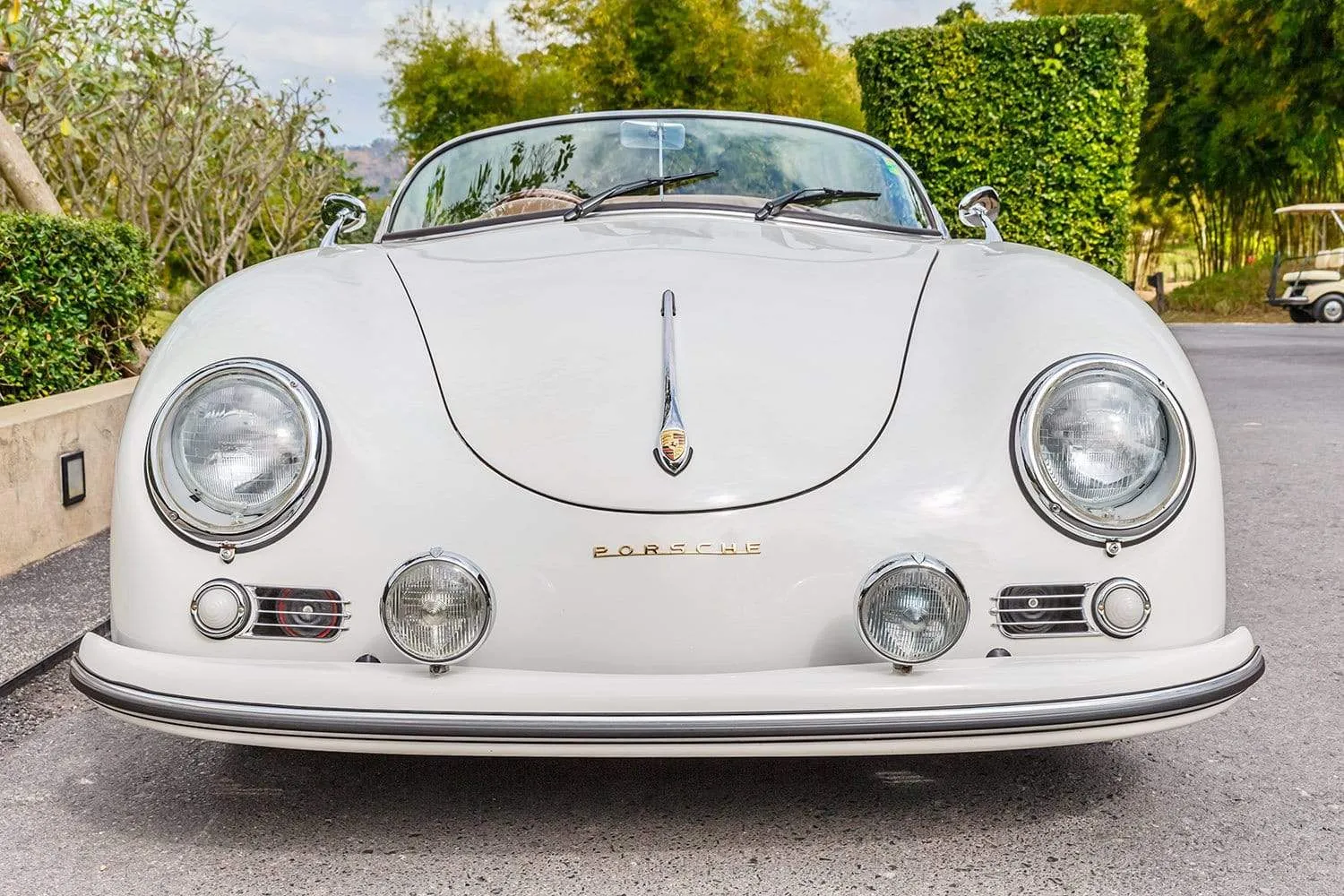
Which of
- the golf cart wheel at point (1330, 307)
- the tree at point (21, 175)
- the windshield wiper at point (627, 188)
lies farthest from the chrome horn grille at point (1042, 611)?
the golf cart wheel at point (1330, 307)

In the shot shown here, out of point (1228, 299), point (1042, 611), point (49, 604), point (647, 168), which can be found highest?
point (1228, 299)

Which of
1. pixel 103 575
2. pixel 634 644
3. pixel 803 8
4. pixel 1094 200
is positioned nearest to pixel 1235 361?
pixel 1094 200

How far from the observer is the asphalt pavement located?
2.10 meters

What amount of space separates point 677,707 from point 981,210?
7.29ft

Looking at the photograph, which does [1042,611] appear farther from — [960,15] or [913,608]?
[960,15]

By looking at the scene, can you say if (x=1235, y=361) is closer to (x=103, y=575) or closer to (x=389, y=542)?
(x=103, y=575)

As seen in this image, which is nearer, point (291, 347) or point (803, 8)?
point (291, 347)

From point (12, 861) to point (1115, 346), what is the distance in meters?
2.06

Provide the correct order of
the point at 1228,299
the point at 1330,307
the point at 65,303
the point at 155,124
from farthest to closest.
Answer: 1. the point at 1228,299
2. the point at 1330,307
3. the point at 155,124
4. the point at 65,303

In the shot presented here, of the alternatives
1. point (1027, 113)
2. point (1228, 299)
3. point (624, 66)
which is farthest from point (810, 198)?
point (624, 66)

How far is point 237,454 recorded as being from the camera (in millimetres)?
2094

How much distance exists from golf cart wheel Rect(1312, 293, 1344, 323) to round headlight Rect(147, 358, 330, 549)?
18.9 meters

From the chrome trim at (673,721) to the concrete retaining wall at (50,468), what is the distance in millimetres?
2495

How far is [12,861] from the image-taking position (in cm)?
219
